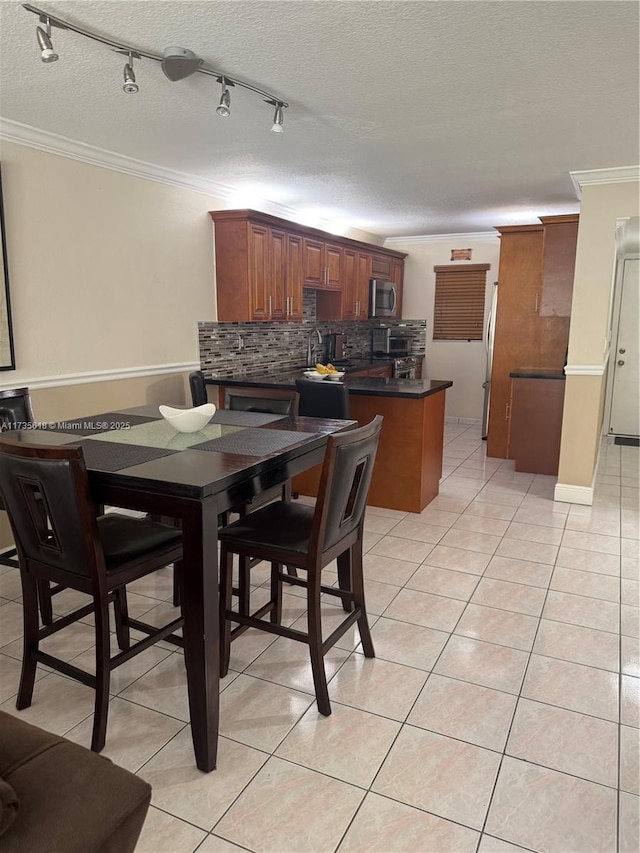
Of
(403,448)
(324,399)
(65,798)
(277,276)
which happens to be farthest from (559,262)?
(65,798)

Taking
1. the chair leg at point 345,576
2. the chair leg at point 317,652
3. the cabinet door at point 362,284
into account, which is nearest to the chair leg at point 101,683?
the chair leg at point 317,652

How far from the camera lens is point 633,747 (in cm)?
191

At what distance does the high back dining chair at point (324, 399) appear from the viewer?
12.6ft

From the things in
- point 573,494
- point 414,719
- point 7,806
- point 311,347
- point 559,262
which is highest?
point 559,262

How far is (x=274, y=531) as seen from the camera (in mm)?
2180

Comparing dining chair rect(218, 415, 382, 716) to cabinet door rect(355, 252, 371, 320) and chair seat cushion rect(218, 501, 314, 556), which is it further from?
cabinet door rect(355, 252, 371, 320)

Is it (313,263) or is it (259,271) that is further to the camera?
(313,263)

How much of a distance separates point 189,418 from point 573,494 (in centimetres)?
314

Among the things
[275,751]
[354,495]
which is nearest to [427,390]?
[354,495]

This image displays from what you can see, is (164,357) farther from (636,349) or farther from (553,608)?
(636,349)

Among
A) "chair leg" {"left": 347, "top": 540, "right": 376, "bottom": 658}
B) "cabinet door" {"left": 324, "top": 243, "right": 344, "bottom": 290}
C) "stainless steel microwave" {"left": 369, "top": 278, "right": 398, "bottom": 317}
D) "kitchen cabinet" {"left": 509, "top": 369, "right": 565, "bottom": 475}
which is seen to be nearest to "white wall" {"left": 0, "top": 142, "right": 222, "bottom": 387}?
"cabinet door" {"left": 324, "top": 243, "right": 344, "bottom": 290}

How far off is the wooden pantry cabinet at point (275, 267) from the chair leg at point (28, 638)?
2993mm

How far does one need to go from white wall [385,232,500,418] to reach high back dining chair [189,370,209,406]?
12.9 ft

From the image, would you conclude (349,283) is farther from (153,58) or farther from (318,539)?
(318,539)
